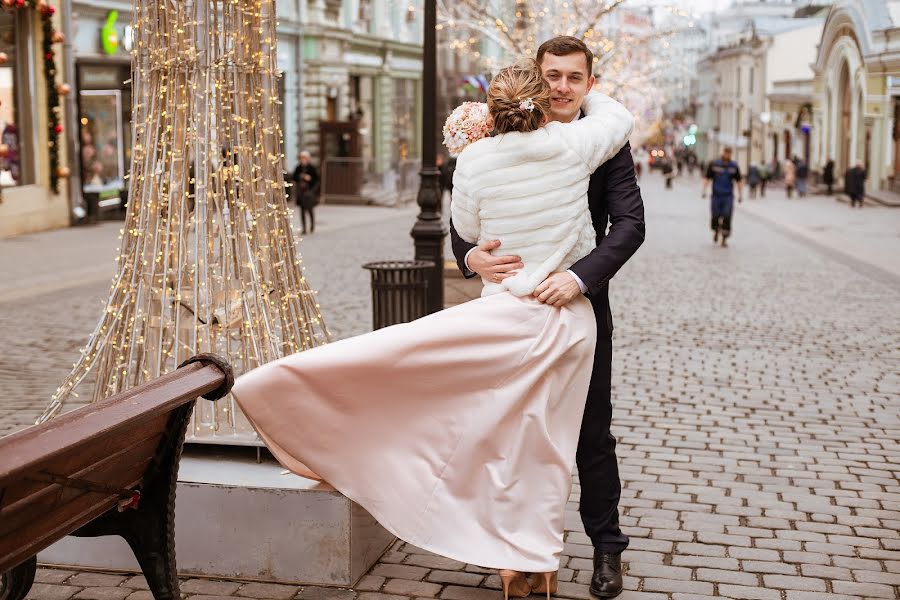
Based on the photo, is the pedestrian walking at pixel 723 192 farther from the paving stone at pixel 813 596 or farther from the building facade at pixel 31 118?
the paving stone at pixel 813 596

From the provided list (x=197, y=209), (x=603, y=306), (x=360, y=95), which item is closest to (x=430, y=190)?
(x=197, y=209)

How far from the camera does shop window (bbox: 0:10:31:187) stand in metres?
20.9

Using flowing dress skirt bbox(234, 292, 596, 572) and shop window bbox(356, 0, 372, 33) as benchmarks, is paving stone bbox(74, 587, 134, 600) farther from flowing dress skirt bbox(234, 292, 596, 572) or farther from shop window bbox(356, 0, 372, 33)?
shop window bbox(356, 0, 372, 33)

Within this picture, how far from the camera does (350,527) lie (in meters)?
4.25

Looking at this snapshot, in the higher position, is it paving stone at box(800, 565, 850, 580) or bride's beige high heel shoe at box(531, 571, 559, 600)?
bride's beige high heel shoe at box(531, 571, 559, 600)

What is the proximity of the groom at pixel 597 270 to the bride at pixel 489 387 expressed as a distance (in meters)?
0.08

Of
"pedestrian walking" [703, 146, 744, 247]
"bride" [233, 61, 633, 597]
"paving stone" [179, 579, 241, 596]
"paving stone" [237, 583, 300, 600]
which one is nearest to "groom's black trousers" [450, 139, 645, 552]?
"bride" [233, 61, 633, 597]

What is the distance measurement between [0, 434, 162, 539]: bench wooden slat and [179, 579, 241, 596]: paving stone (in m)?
0.90

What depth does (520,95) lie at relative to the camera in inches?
150

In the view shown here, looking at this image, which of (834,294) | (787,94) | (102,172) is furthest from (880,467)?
(787,94)

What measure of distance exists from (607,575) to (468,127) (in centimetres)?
166

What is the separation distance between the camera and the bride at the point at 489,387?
154 inches

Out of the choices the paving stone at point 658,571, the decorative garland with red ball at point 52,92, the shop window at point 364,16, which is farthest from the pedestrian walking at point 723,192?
the shop window at point 364,16

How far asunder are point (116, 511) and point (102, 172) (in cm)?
2158
